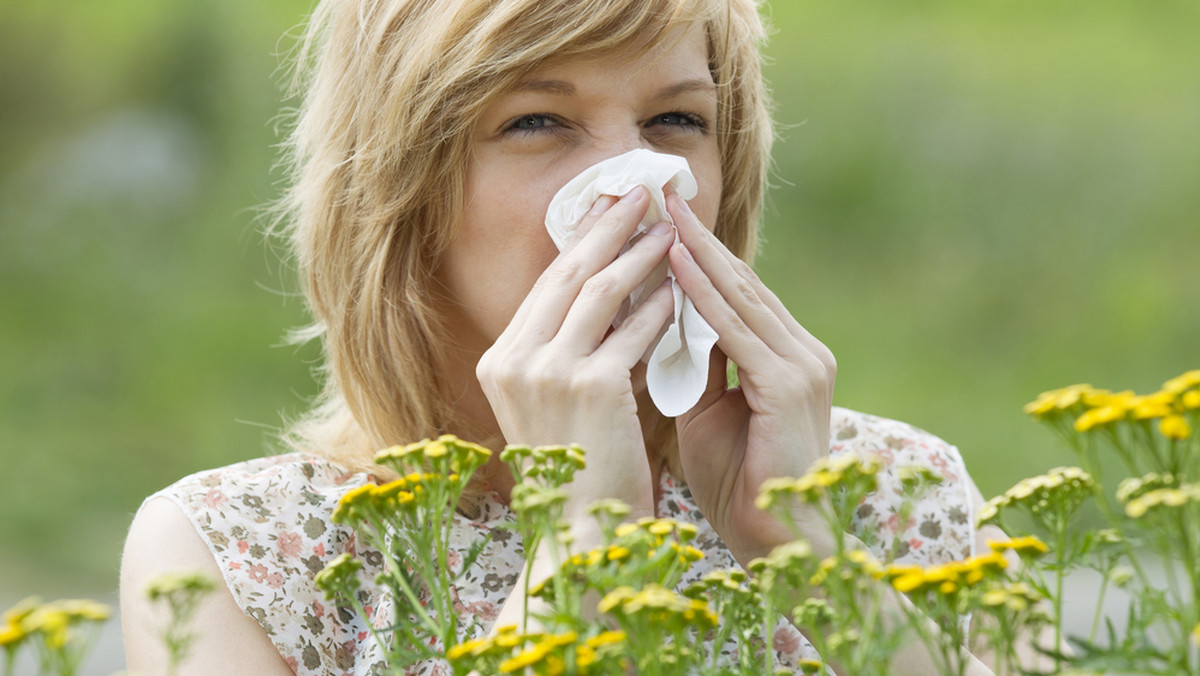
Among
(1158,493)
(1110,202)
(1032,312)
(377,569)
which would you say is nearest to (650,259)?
(377,569)

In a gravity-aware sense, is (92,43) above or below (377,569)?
above

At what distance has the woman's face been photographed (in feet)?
5.16

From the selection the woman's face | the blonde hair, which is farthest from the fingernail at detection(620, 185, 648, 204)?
the blonde hair

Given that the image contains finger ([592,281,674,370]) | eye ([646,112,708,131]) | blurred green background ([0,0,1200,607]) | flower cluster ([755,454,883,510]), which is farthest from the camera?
blurred green background ([0,0,1200,607])

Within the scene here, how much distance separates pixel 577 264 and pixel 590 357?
0.53 ft

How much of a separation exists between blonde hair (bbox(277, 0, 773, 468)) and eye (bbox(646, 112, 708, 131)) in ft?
0.42

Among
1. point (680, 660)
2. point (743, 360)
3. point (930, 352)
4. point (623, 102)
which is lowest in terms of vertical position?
point (680, 660)

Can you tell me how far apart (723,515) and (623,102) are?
596 millimetres

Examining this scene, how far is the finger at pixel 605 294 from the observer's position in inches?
52.7

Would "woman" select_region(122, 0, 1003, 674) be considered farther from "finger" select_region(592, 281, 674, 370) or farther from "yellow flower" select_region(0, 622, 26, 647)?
"yellow flower" select_region(0, 622, 26, 647)

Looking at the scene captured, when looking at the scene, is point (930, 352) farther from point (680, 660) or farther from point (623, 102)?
point (680, 660)

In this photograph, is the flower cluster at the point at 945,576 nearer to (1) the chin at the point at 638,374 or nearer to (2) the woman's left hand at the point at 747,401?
(2) the woman's left hand at the point at 747,401

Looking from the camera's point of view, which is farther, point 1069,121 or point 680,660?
point 1069,121

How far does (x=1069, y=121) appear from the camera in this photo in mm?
6285
